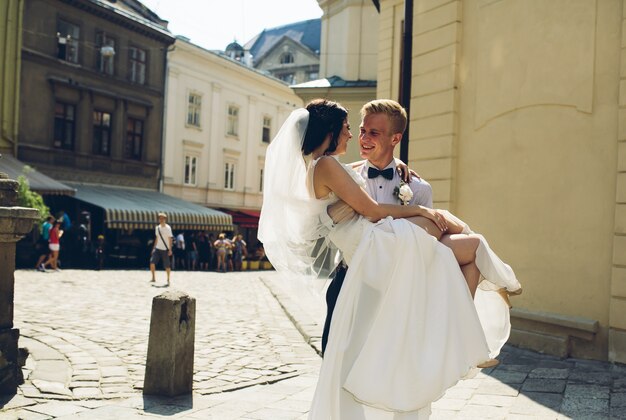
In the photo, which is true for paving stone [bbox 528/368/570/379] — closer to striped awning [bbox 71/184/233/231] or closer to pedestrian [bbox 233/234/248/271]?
striped awning [bbox 71/184/233/231]

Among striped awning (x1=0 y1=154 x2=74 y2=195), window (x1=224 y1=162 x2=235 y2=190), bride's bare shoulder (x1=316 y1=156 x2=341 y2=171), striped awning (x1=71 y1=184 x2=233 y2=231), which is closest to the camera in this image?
bride's bare shoulder (x1=316 y1=156 x2=341 y2=171)

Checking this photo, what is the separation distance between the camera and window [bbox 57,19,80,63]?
2719cm

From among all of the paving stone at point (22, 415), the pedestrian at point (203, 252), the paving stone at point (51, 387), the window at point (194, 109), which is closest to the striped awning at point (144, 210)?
the pedestrian at point (203, 252)

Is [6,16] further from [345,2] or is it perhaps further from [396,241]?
[396,241]

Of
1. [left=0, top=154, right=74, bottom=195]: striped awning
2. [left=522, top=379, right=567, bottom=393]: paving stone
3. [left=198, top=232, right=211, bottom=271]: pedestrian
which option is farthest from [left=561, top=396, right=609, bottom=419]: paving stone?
[left=198, top=232, right=211, bottom=271]: pedestrian

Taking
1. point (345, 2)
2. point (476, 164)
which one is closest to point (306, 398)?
point (476, 164)

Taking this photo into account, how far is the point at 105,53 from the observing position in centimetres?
2864

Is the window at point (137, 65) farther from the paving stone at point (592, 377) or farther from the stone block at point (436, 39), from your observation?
the paving stone at point (592, 377)

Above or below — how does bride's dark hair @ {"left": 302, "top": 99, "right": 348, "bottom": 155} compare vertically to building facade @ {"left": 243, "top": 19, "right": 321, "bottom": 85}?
below

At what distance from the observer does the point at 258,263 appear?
31.7 meters

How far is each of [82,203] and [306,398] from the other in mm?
22698

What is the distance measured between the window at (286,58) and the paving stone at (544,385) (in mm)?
50010

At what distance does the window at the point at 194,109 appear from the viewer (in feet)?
116

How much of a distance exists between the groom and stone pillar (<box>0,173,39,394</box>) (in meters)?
2.79
